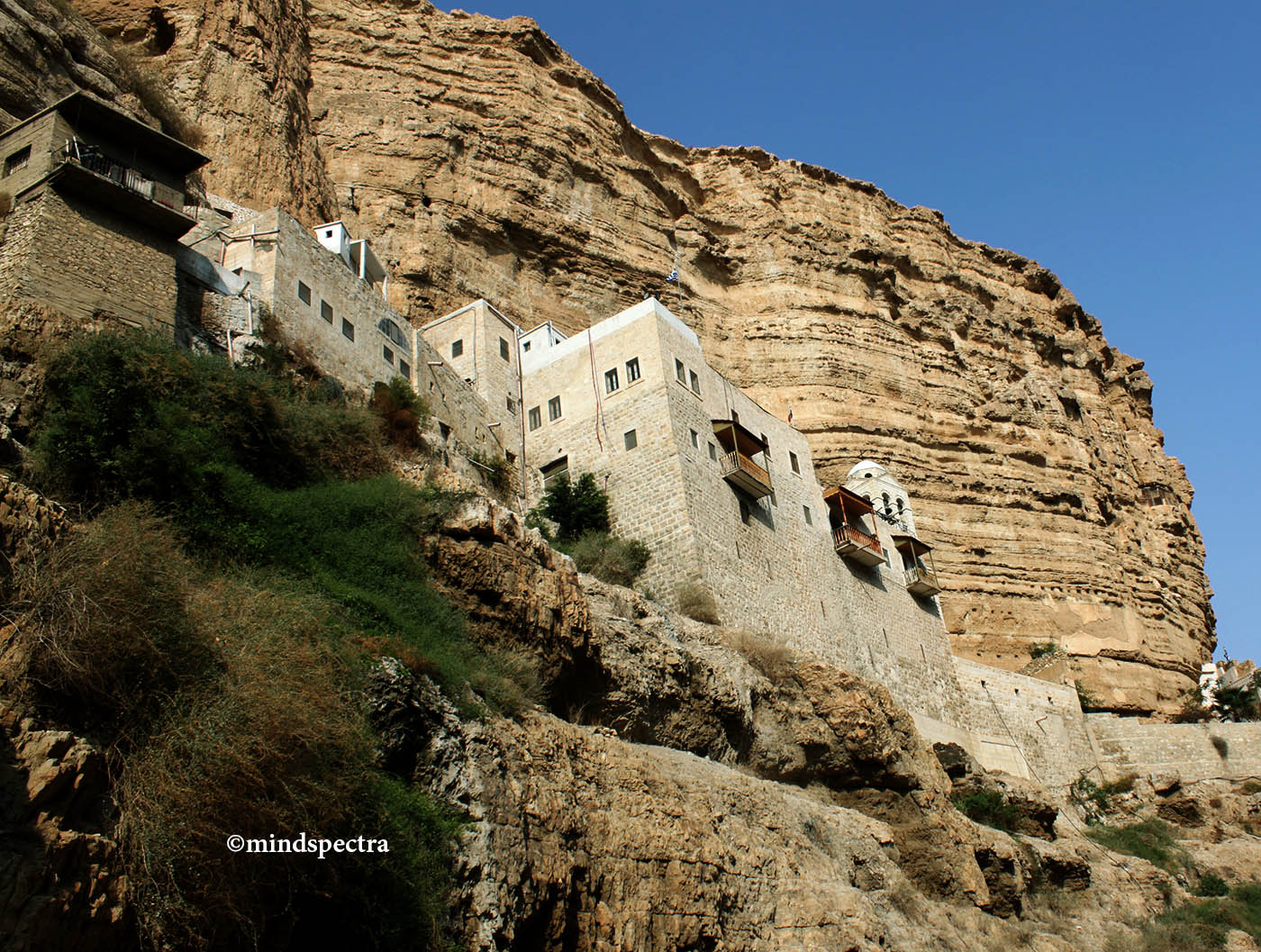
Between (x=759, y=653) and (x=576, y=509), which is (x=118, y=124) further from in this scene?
(x=759, y=653)

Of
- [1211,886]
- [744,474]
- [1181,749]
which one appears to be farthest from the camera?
[1181,749]

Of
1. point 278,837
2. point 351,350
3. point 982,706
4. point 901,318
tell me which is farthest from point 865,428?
point 278,837

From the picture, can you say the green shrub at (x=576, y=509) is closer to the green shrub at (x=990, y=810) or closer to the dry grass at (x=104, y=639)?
the green shrub at (x=990, y=810)

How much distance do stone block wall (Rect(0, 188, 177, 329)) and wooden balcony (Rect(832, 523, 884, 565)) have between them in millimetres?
16573

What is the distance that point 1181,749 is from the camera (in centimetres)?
2744

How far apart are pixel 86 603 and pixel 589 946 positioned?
4.69 m

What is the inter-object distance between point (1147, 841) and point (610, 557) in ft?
43.0

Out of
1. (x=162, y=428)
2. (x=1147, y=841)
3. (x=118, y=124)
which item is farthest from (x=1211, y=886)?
(x=118, y=124)

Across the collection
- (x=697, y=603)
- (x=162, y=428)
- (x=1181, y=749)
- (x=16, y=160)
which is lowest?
(x=1181, y=749)

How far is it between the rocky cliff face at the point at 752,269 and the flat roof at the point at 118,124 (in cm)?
962

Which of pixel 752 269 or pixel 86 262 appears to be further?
pixel 752 269

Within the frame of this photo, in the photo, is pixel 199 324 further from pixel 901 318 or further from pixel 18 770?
pixel 901 318

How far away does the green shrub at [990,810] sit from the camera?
18594mm

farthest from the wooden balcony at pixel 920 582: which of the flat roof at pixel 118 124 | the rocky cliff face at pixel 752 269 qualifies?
the flat roof at pixel 118 124
